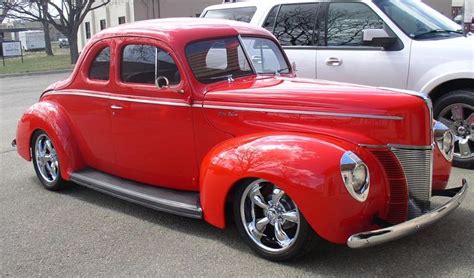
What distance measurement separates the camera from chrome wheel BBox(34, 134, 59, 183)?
18.5 ft

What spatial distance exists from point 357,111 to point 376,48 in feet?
9.89

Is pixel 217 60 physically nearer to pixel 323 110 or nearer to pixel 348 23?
pixel 323 110

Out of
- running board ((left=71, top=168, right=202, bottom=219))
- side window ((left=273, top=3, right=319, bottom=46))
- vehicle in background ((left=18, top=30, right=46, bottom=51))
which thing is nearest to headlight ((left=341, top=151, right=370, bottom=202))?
running board ((left=71, top=168, right=202, bottom=219))

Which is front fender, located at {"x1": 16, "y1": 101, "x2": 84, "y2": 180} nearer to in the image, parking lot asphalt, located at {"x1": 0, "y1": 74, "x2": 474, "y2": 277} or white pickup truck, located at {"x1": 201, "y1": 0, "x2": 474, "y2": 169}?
parking lot asphalt, located at {"x1": 0, "y1": 74, "x2": 474, "y2": 277}

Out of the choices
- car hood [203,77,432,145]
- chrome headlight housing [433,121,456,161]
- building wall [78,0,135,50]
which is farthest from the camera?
building wall [78,0,135,50]

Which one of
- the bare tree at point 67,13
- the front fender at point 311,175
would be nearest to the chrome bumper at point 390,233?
the front fender at point 311,175

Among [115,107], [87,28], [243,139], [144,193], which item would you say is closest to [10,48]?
[87,28]

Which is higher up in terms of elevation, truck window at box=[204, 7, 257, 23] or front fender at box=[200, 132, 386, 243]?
truck window at box=[204, 7, 257, 23]

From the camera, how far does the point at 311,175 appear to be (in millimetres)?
3348

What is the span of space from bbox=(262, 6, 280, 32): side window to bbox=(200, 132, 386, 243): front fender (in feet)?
12.5

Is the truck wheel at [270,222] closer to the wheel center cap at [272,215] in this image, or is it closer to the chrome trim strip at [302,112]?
the wheel center cap at [272,215]

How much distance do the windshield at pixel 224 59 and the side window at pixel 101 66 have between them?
999mm

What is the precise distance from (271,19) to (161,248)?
4253 millimetres

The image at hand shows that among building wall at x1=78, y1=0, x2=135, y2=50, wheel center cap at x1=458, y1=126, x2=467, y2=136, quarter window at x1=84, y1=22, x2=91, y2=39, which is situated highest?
building wall at x1=78, y1=0, x2=135, y2=50
